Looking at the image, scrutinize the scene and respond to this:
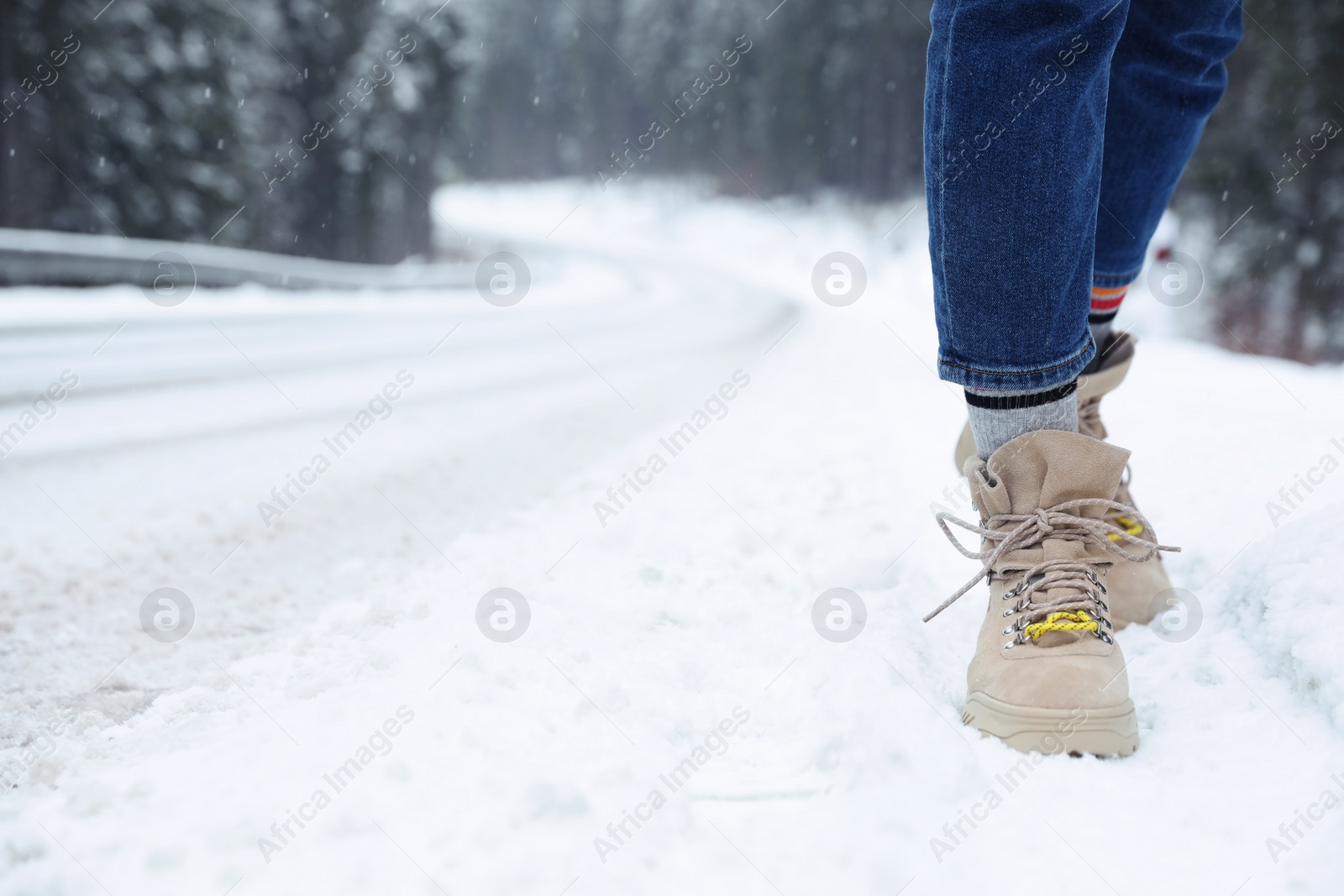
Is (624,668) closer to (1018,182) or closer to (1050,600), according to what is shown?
(1050,600)

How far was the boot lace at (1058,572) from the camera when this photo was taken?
111 cm

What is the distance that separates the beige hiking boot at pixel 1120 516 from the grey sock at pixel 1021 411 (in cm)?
11

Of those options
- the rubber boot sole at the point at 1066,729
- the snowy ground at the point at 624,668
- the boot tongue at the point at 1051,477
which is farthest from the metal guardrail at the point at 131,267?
the rubber boot sole at the point at 1066,729

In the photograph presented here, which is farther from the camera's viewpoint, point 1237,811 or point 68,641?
point 68,641

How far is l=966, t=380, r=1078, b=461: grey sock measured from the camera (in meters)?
1.13

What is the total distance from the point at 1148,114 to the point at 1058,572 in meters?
0.90

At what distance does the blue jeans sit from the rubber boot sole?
1.41ft

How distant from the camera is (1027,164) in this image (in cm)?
104

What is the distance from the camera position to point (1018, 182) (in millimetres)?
1043

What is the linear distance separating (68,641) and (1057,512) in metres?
1.66

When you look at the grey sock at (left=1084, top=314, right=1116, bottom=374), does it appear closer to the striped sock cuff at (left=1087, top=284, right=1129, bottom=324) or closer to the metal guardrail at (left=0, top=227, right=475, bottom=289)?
the striped sock cuff at (left=1087, top=284, right=1129, bottom=324)

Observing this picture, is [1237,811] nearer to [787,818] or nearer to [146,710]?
[787,818]

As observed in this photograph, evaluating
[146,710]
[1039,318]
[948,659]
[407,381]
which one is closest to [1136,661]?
[948,659]

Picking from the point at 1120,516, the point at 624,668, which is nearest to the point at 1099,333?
the point at 1120,516
